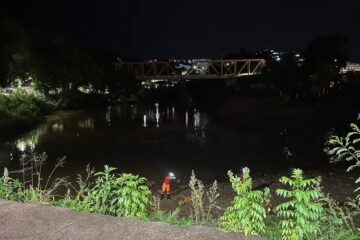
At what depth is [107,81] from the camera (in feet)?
292

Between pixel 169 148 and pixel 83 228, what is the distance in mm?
28637

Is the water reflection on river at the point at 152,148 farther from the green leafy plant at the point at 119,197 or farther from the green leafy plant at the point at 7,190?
the green leafy plant at the point at 119,197

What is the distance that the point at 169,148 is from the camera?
33.9 meters

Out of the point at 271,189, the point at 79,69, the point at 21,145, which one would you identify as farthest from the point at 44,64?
the point at 271,189

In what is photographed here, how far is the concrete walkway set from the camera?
16.3ft

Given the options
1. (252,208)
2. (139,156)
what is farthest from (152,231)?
(139,156)

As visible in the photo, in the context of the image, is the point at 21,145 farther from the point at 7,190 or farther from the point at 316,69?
the point at 316,69

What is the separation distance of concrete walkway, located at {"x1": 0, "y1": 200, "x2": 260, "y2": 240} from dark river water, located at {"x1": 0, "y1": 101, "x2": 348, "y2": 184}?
1639cm

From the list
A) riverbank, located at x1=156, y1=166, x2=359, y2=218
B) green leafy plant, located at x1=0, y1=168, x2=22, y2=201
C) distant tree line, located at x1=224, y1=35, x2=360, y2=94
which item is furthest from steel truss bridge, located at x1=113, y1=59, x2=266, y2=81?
green leafy plant, located at x1=0, y1=168, x2=22, y2=201

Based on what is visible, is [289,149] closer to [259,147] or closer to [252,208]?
[259,147]

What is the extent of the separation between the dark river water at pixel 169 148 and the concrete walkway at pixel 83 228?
1639 cm

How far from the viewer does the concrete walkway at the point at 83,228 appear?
4.96m

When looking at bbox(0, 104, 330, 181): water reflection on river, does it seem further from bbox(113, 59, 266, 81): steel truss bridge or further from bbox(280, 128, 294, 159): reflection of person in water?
bbox(113, 59, 266, 81): steel truss bridge

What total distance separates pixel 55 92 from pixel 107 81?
77.1 ft
